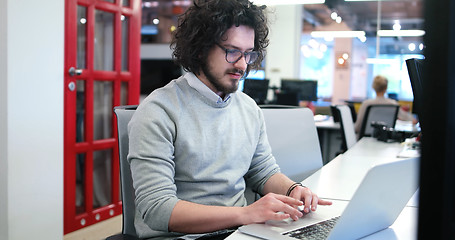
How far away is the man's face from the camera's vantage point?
136 cm

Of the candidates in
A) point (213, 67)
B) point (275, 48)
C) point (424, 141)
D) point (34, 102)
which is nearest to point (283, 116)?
point (213, 67)

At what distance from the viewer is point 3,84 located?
6.97 feet

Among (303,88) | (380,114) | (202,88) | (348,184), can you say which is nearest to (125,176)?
(202,88)

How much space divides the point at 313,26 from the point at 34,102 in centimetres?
736

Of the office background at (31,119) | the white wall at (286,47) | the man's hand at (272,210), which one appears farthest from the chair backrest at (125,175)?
the white wall at (286,47)

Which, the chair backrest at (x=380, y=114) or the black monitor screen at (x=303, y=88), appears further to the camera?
the black monitor screen at (x=303, y=88)

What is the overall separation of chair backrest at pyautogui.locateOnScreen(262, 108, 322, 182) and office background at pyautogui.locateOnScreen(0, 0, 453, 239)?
123 cm

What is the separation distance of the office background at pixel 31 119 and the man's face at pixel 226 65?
122cm

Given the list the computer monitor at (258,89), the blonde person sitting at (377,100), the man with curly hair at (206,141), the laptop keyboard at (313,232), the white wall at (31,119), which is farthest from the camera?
the computer monitor at (258,89)

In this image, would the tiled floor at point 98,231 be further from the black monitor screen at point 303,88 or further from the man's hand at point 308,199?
the black monitor screen at point 303,88

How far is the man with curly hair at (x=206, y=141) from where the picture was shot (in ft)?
3.71

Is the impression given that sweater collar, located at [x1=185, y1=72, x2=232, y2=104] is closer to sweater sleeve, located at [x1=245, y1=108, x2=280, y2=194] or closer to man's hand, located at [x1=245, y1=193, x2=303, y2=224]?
sweater sleeve, located at [x1=245, y1=108, x2=280, y2=194]

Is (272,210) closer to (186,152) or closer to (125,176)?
(186,152)

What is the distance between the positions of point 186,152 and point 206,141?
7 centimetres
